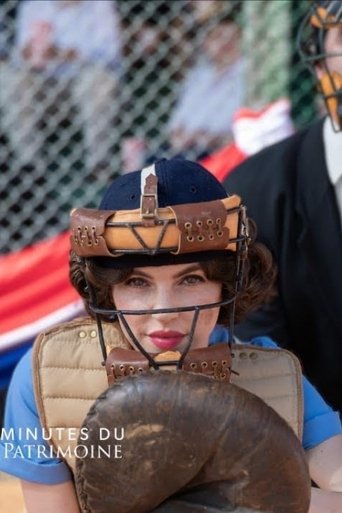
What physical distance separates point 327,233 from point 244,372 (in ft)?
2.77

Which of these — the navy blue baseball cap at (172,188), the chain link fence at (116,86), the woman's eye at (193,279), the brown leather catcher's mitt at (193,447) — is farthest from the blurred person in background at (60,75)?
the brown leather catcher's mitt at (193,447)

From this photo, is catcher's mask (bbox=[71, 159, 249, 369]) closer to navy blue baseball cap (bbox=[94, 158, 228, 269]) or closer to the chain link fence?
navy blue baseball cap (bbox=[94, 158, 228, 269])

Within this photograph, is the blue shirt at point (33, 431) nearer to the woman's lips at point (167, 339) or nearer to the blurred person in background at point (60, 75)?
the woman's lips at point (167, 339)

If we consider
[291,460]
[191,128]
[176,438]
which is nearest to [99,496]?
[176,438]

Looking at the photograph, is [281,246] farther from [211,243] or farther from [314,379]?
[211,243]

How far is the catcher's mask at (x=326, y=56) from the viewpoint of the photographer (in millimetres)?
2592

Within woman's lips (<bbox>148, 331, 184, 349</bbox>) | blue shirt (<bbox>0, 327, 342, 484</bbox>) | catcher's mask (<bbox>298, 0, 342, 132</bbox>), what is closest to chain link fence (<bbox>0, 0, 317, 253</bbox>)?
catcher's mask (<bbox>298, 0, 342, 132</bbox>)

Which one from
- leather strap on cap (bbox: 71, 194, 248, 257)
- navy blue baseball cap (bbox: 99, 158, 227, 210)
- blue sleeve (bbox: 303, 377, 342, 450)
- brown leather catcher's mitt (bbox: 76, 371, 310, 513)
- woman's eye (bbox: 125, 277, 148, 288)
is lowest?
blue sleeve (bbox: 303, 377, 342, 450)

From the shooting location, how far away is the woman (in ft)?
5.46

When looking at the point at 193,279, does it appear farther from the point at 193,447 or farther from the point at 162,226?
the point at 193,447

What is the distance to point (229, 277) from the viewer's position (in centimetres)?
178

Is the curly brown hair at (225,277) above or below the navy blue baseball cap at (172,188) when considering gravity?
below

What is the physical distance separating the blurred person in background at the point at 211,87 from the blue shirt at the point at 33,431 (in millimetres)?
2342

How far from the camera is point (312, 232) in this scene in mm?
2699
